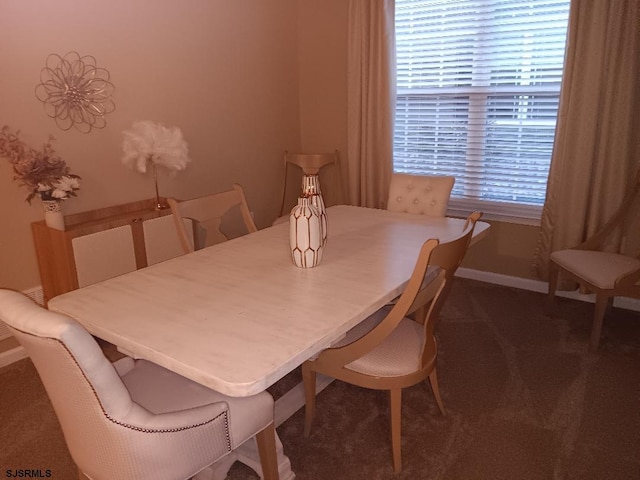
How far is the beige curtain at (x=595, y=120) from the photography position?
9.46 ft

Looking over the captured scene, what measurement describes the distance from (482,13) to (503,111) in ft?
2.23

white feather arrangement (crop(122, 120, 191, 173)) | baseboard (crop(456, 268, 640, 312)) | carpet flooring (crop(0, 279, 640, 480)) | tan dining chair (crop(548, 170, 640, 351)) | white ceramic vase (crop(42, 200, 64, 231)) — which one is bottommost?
carpet flooring (crop(0, 279, 640, 480))

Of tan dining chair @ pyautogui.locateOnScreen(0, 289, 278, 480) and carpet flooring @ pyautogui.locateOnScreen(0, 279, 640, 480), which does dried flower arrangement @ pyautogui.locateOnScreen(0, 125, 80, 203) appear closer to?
carpet flooring @ pyautogui.locateOnScreen(0, 279, 640, 480)

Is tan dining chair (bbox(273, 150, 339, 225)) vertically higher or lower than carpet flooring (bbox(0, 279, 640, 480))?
higher

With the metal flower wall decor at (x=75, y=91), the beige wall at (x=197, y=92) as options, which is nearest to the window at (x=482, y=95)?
the beige wall at (x=197, y=92)

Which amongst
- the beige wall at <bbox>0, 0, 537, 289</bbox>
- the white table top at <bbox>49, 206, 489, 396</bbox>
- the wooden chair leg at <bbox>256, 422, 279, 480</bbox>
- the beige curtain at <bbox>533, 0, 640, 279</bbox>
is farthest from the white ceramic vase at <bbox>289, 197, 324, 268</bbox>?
the beige curtain at <bbox>533, 0, 640, 279</bbox>

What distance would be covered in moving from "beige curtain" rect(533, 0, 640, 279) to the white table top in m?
1.26

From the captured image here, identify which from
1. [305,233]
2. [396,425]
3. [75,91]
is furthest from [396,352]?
[75,91]

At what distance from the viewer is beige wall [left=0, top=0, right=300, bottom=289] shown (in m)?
2.62

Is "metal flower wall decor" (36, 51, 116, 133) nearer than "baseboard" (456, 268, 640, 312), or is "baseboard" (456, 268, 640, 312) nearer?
"metal flower wall decor" (36, 51, 116, 133)

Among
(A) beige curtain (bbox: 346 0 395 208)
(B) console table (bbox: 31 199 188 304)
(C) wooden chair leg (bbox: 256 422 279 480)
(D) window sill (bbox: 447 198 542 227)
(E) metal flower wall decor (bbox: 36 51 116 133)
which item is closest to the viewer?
(C) wooden chair leg (bbox: 256 422 279 480)

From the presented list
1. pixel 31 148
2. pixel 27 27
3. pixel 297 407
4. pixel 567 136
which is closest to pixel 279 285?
pixel 297 407

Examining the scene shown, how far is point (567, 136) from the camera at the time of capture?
313 centimetres

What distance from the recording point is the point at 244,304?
1579 mm
